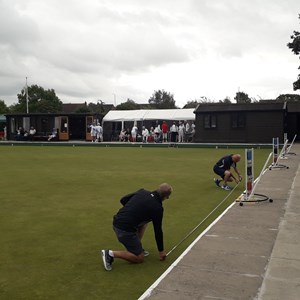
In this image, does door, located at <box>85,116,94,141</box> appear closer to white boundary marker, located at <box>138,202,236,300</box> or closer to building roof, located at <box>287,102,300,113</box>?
building roof, located at <box>287,102,300,113</box>

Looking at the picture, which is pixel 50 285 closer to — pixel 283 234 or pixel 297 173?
pixel 283 234

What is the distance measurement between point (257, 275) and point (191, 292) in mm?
1023

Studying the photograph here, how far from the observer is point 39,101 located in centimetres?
8856

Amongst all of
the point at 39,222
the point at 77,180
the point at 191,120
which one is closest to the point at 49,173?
the point at 77,180

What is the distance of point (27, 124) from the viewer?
Result: 42.4 metres

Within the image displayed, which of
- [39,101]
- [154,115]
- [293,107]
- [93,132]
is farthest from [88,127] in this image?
[39,101]

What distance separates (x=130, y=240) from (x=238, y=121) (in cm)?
2935

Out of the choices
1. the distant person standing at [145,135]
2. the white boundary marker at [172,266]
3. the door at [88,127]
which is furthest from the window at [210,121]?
the white boundary marker at [172,266]

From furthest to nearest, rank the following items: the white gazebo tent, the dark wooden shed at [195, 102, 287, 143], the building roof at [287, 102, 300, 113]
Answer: the white gazebo tent, the building roof at [287, 102, 300, 113], the dark wooden shed at [195, 102, 287, 143]

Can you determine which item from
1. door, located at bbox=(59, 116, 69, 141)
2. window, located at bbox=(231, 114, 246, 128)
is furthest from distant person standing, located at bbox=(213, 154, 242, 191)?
door, located at bbox=(59, 116, 69, 141)

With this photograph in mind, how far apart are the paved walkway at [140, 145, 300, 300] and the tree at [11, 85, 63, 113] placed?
8192 cm

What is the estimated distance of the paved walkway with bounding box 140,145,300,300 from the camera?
4.60m

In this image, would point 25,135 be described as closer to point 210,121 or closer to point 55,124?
point 55,124

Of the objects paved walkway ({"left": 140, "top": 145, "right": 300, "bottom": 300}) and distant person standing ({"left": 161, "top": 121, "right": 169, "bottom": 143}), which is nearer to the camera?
paved walkway ({"left": 140, "top": 145, "right": 300, "bottom": 300})
